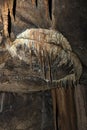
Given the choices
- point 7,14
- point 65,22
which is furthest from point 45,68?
point 7,14

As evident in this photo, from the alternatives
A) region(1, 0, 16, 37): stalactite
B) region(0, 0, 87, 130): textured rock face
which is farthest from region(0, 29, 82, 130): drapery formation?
region(1, 0, 16, 37): stalactite

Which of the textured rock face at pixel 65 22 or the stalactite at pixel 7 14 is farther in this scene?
the textured rock face at pixel 65 22

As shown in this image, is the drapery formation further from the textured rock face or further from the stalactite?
the stalactite

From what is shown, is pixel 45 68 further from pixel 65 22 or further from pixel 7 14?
pixel 7 14

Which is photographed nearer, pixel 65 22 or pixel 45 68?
pixel 45 68

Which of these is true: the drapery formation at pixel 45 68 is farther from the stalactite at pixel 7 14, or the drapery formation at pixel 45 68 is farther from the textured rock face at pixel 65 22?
the stalactite at pixel 7 14

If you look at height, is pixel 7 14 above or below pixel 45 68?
above

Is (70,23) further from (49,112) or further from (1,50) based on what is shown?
(49,112)

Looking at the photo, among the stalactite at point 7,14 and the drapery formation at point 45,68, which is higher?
the stalactite at point 7,14

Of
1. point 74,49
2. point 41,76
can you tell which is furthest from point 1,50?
point 74,49

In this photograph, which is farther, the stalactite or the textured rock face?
the textured rock face

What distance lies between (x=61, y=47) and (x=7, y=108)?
34.3 inches

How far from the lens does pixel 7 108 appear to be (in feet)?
9.44

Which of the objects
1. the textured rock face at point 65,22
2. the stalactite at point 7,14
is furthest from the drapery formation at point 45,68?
the stalactite at point 7,14
